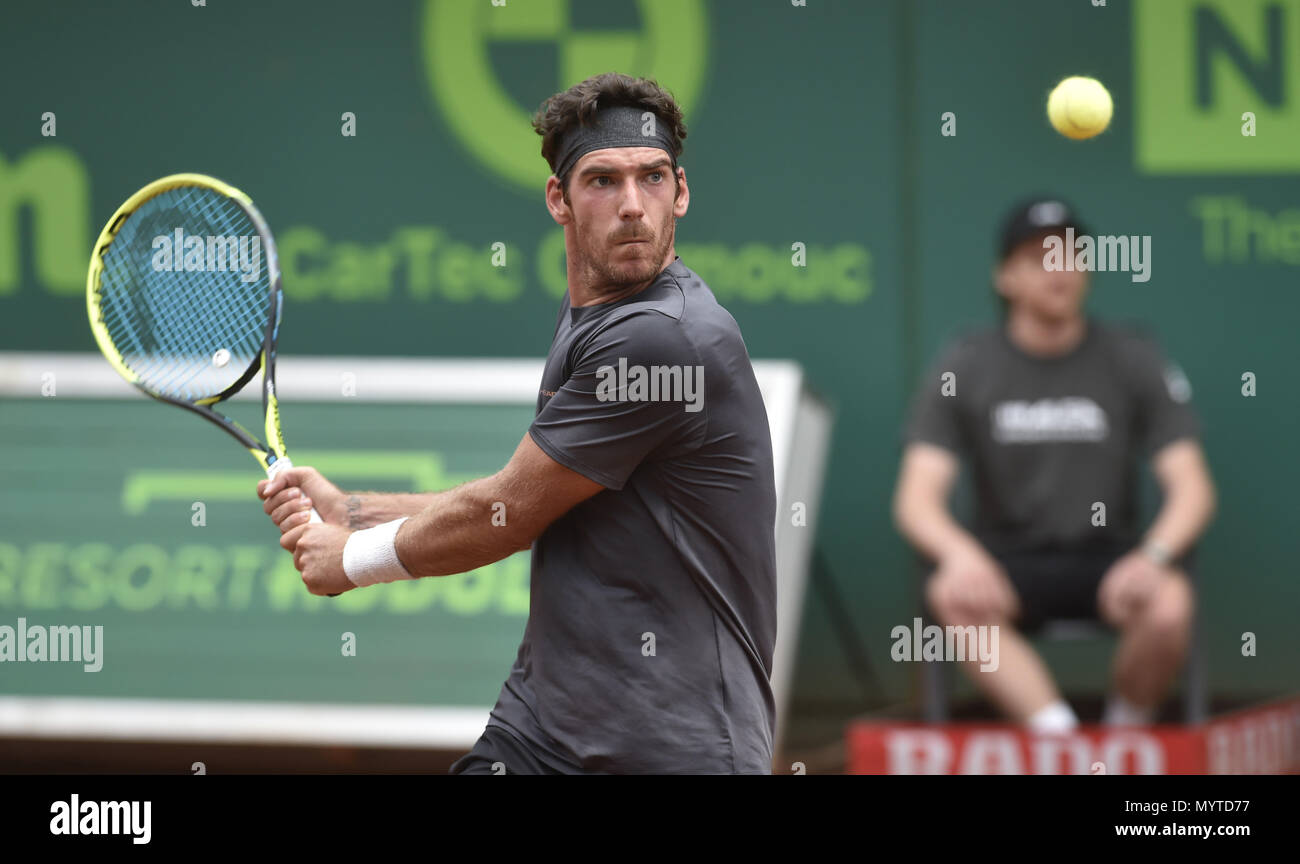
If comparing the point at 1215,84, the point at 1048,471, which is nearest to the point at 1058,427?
the point at 1048,471

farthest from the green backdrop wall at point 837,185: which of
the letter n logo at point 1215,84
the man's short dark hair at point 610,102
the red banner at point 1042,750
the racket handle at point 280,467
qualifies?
the man's short dark hair at point 610,102

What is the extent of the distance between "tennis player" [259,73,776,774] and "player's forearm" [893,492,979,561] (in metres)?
2.41

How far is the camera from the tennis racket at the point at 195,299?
306cm

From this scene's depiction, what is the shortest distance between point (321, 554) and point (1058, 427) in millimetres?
2974

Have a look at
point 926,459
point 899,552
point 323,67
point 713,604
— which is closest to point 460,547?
point 713,604

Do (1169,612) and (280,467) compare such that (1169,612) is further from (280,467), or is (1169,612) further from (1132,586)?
(280,467)

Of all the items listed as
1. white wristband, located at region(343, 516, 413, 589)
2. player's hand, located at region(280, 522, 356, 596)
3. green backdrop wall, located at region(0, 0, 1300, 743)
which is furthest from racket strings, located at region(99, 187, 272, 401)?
green backdrop wall, located at region(0, 0, 1300, 743)

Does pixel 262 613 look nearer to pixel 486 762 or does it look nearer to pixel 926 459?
pixel 926 459

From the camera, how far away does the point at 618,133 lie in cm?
253

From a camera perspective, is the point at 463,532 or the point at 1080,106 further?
the point at 1080,106

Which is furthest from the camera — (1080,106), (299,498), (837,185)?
(837,185)

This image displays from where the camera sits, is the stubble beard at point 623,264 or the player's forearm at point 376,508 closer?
the stubble beard at point 623,264

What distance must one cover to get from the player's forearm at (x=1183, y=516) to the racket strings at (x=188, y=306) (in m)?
2.80

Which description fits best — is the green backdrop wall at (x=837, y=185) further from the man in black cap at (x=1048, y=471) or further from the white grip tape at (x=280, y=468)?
the white grip tape at (x=280, y=468)
